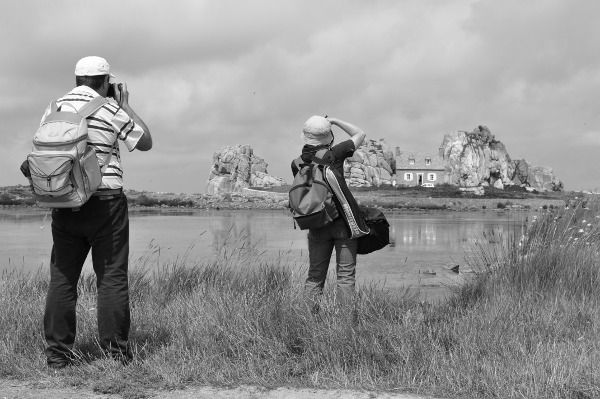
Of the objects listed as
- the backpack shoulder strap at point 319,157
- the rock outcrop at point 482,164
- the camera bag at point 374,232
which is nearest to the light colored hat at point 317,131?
the backpack shoulder strap at point 319,157

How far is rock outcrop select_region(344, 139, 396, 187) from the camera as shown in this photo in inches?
4053

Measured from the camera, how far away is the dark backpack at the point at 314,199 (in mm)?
5320

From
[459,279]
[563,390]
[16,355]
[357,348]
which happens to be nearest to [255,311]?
[357,348]

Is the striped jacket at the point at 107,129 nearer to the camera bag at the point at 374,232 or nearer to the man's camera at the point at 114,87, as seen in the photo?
the man's camera at the point at 114,87

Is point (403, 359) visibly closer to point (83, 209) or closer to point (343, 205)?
point (343, 205)

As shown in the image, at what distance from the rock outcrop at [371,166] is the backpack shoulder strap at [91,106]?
92508 mm

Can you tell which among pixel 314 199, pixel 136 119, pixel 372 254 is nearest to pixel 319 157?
pixel 314 199

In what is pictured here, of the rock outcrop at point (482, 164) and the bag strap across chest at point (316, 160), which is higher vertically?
the rock outcrop at point (482, 164)

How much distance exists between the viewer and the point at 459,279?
34.4 ft

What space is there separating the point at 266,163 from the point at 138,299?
12019 centimetres

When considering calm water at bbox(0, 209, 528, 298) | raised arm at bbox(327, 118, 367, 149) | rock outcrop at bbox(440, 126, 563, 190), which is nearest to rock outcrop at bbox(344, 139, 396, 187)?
rock outcrop at bbox(440, 126, 563, 190)

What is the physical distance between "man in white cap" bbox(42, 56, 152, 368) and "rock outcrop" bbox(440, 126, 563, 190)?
106 m

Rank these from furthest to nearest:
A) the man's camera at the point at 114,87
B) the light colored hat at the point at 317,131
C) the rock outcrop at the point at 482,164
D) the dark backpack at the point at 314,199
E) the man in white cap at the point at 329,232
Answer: the rock outcrop at the point at 482,164, the light colored hat at the point at 317,131, the man in white cap at the point at 329,232, the dark backpack at the point at 314,199, the man's camera at the point at 114,87

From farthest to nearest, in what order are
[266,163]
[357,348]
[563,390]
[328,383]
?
[266,163] < [357,348] < [328,383] < [563,390]
